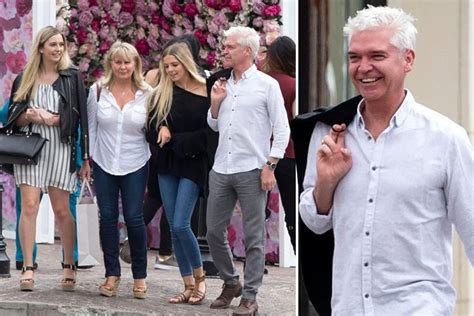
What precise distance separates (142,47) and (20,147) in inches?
87.8

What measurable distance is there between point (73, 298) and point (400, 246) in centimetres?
561

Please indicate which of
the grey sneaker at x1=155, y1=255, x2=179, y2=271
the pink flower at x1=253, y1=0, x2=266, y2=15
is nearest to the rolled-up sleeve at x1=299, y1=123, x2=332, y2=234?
the grey sneaker at x1=155, y1=255, x2=179, y2=271

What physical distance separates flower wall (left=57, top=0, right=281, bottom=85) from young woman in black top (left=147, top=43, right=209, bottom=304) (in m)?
2.26

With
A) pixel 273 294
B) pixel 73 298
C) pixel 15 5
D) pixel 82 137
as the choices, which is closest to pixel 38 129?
pixel 82 137

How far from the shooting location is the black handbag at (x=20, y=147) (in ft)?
28.4

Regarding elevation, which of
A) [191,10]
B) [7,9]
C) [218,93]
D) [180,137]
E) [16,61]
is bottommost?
[180,137]

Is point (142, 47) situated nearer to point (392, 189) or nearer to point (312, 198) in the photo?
point (312, 198)

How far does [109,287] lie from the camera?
29.2 feet

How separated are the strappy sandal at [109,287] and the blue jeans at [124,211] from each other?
131 millimetres

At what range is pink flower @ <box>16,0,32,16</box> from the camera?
1204 centimetres

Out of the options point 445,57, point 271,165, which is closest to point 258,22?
point 271,165

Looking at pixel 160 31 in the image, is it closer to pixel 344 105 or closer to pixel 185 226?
pixel 185 226

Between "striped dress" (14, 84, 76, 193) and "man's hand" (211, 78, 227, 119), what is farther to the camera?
"striped dress" (14, 84, 76, 193)

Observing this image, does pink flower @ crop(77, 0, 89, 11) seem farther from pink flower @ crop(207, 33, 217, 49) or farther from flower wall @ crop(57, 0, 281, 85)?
pink flower @ crop(207, 33, 217, 49)
